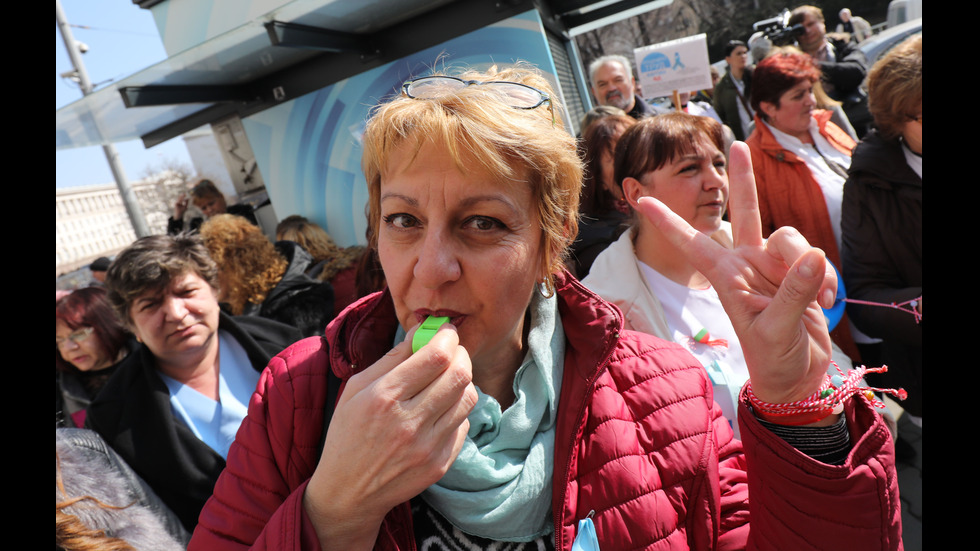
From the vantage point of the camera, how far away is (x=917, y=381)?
9.36ft

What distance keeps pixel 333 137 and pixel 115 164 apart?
4.80m

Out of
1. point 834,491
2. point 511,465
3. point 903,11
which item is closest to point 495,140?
point 511,465

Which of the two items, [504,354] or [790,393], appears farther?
[504,354]

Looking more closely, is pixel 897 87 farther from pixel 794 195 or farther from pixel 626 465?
pixel 626 465

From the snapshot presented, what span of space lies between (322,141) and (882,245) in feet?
21.2

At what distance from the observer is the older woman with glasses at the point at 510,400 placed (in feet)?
3.75

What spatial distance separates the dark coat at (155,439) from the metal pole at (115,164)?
7.77 metres

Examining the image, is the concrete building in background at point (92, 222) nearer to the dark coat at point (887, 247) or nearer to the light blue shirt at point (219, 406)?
the light blue shirt at point (219, 406)

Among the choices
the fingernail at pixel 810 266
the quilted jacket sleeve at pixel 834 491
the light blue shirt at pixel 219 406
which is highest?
the fingernail at pixel 810 266

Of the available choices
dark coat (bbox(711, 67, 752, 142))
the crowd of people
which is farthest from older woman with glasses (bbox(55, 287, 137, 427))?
dark coat (bbox(711, 67, 752, 142))

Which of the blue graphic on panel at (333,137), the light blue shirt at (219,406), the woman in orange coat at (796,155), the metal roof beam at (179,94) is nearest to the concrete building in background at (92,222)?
the blue graphic on panel at (333,137)

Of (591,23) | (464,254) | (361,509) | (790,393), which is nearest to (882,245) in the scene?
(790,393)

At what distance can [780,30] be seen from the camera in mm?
6977
